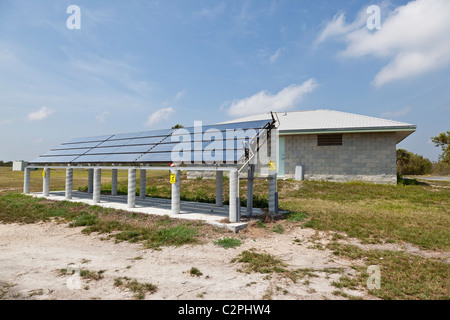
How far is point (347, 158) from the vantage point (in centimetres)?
2208

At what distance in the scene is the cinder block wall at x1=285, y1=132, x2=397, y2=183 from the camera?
21062 mm

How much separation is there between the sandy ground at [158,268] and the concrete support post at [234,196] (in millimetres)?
1536

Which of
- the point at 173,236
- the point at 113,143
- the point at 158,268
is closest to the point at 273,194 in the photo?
the point at 173,236

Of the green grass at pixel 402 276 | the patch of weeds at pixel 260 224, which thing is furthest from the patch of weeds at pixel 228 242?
the green grass at pixel 402 276

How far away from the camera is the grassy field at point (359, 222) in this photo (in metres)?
6.02

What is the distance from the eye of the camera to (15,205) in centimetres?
1571

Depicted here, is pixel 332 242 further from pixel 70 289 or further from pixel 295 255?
pixel 70 289

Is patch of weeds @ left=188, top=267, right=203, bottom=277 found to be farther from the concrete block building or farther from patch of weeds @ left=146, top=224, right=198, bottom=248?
the concrete block building

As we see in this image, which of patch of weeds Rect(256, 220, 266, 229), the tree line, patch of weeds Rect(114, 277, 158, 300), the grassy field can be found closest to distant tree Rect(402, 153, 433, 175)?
the tree line

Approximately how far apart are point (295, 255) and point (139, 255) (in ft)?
14.9

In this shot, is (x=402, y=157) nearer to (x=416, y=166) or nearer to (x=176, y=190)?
(x=416, y=166)

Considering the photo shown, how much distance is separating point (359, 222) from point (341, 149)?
12137 millimetres

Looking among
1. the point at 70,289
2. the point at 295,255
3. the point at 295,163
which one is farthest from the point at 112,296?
the point at 295,163
